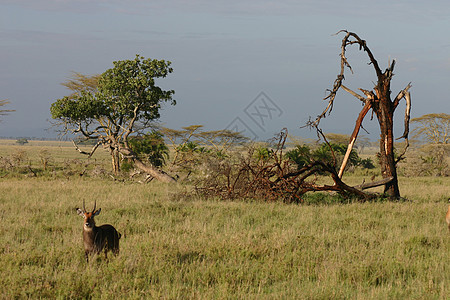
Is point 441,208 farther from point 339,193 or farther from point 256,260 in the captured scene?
point 256,260

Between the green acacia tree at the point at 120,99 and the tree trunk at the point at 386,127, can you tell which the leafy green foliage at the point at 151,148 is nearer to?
the green acacia tree at the point at 120,99

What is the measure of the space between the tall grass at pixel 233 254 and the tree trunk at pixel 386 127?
1.95 m

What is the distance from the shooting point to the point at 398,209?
1094 centimetres

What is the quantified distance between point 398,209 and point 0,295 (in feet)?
29.1

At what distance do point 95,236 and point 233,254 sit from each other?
193 centimetres

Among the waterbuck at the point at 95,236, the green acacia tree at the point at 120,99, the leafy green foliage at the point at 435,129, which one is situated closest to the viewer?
the waterbuck at the point at 95,236

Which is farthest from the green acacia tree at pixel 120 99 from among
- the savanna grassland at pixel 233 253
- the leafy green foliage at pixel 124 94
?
the savanna grassland at pixel 233 253

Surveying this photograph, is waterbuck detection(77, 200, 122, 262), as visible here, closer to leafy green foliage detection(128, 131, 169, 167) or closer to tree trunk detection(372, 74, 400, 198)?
tree trunk detection(372, 74, 400, 198)

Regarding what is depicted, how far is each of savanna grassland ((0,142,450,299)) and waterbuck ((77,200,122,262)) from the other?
0.16 m

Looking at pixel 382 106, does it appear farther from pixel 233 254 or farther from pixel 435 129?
pixel 435 129

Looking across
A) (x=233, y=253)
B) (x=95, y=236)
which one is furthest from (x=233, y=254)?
(x=95, y=236)

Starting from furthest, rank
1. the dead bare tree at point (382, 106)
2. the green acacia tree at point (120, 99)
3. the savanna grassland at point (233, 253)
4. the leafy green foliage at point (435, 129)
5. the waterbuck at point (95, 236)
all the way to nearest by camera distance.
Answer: the leafy green foliage at point (435, 129) → the green acacia tree at point (120, 99) → the dead bare tree at point (382, 106) → the waterbuck at point (95, 236) → the savanna grassland at point (233, 253)

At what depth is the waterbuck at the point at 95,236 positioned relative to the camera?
5840 mm

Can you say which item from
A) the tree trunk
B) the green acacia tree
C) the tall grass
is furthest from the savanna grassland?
the green acacia tree
